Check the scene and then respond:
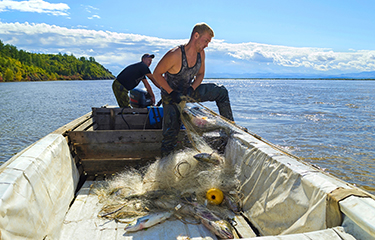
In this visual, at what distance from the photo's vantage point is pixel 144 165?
4.39m

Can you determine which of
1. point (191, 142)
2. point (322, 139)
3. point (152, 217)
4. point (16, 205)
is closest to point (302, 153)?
point (322, 139)

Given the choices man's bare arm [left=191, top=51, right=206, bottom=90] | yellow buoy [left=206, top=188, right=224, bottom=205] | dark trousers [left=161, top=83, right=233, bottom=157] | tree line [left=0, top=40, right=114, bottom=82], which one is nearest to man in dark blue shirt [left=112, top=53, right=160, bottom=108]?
man's bare arm [left=191, top=51, right=206, bottom=90]

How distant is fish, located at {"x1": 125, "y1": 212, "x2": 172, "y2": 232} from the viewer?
2.87 metres

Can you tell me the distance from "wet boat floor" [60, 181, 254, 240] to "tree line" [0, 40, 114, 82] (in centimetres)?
9385

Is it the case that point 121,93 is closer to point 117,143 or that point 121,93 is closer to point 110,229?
point 117,143

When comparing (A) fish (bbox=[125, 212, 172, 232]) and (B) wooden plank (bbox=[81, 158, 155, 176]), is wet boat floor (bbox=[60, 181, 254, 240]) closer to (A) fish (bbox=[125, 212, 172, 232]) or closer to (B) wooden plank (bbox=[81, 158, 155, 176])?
(A) fish (bbox=[125, 212, 172, 232])

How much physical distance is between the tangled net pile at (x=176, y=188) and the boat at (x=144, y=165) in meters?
0.12

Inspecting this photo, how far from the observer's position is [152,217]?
9.84 ft

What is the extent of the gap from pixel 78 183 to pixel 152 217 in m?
1.73

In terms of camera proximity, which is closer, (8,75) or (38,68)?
(8,75)

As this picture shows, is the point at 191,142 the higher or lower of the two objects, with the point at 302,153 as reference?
higher

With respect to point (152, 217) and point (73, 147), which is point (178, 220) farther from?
point (73, 147)

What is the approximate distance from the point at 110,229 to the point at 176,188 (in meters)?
1.03

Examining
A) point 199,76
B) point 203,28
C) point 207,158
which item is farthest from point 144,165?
point 203,28
